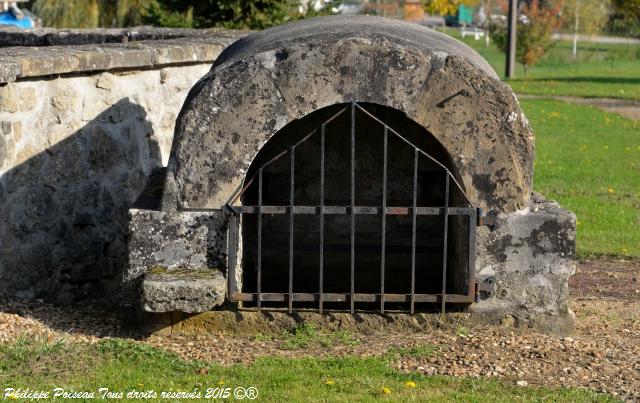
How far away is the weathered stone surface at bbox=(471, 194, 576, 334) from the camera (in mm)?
5949

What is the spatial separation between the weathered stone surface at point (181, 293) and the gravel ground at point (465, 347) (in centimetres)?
22

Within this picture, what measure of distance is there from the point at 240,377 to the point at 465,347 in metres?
1.22

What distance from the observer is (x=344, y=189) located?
7840 millimetres

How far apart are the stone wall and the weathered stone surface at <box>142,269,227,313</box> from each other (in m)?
0.64

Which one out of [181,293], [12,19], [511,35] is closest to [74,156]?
[181,293]

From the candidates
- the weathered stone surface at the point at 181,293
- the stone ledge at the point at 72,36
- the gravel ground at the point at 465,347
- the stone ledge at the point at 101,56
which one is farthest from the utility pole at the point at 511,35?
the weathered stone surface at the point at 181,293

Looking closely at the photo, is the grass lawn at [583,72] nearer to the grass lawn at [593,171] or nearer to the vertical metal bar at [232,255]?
the grass lawn at [593,171]

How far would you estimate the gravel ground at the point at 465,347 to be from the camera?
17.2 feet

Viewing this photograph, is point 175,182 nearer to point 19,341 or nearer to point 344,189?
point 19,341

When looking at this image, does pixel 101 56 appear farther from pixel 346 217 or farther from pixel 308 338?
pixel 308 338

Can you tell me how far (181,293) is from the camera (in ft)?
18.5

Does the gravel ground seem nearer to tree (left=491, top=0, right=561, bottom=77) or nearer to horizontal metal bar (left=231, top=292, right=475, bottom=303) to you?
horizontal metal bar (left=231, top=292, right=475, bottom=303)

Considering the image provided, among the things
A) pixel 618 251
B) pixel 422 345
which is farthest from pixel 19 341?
pixel 618 251

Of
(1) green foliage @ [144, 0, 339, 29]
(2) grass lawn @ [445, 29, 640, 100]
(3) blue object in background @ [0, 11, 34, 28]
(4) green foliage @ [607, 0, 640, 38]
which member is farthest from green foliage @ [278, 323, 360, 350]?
(4) green foliage @ [607, 0, 640, 38]
